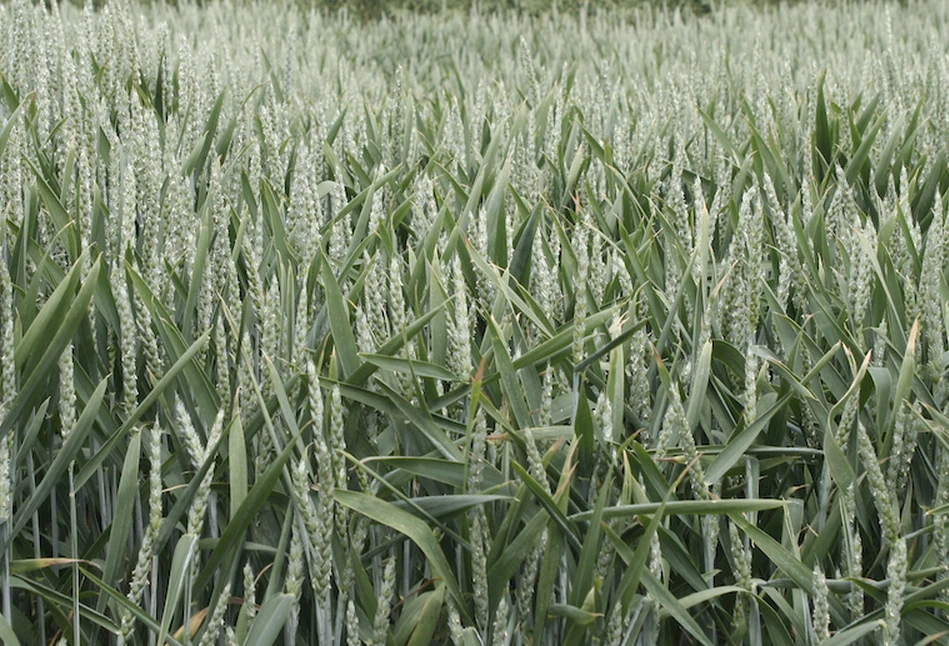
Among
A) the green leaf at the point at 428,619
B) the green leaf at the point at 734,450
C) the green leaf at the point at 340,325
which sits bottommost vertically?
the green leaf at the point at 428,619

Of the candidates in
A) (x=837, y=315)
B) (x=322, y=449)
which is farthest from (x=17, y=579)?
(x=837, y=315)

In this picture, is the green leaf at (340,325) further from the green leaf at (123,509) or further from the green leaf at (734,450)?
the green leaf at (734,450)

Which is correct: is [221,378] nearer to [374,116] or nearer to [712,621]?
[712,621]

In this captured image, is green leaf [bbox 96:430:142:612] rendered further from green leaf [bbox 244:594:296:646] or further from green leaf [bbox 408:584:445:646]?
green leaf [bbox 408:584:445:646]

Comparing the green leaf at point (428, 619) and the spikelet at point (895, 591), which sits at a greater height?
the spikelet at point (895, 591)

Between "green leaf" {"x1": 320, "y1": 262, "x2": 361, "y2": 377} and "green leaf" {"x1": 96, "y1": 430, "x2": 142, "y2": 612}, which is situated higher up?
"green leaf" {"x1": 320, "y1": 262, "x2": 361, "y2": 377}

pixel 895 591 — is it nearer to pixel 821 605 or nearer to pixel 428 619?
pixel 821 605

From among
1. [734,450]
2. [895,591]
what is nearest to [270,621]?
[734,450]

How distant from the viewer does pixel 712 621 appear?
1248mm

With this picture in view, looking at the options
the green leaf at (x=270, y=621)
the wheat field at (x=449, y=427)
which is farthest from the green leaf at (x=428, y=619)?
the green leaf at (x=270, y=621)

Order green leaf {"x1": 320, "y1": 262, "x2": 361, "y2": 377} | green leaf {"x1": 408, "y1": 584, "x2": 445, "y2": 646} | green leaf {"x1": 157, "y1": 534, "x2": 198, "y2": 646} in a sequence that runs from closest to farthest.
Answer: green leaf {"x1": 157, "y1": 534, "x2": 198, "y2": 646}
green leaf {"x1": 408, "y1": 584, "x2": 445, "y2": 646}
green leaf {"x1": 320, "y1": 262, "x2": 361, "y2": 377}

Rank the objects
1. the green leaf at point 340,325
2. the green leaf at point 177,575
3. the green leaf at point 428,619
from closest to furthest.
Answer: the green leaf at point 177,575 < the green leaf at point 428,619 < the green leaf at point 340,325

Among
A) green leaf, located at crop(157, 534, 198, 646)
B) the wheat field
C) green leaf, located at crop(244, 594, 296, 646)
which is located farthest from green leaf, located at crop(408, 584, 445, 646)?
green leaf, located at crop(157, 534, 198, 646)

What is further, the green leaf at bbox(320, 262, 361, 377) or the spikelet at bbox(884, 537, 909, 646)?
the green leaf at bbox(320, 262, 361, 377)
